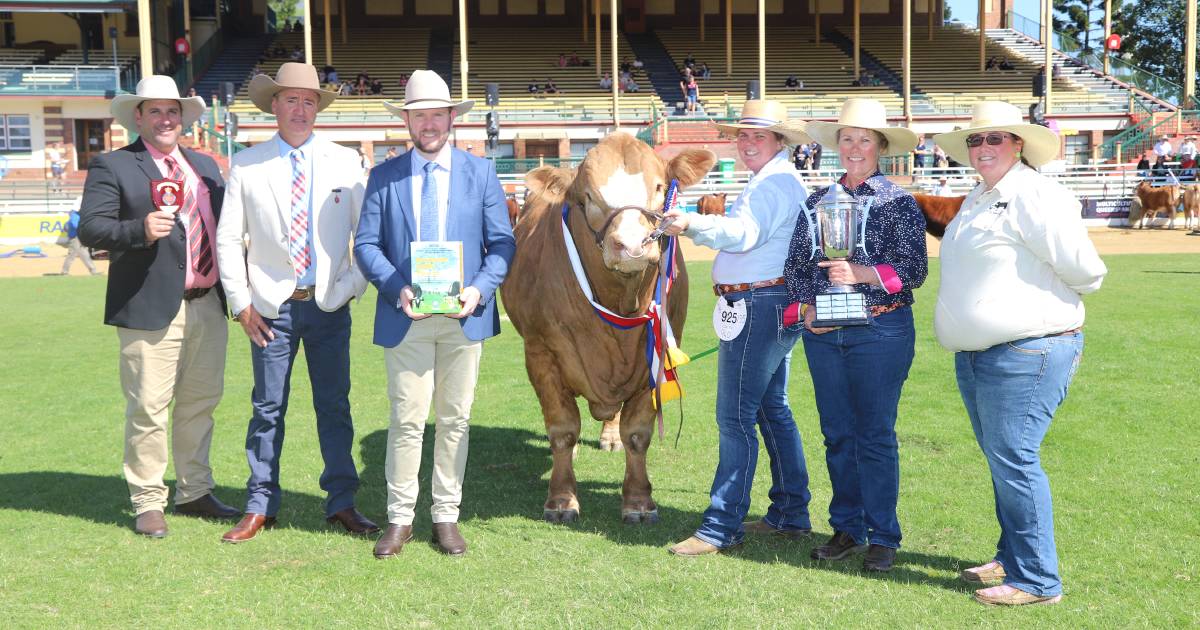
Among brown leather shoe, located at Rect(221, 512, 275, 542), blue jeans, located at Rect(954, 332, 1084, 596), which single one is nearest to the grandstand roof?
brown leather shoe, located at Rect(221, 512, 275, 542)

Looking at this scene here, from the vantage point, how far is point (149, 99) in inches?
211

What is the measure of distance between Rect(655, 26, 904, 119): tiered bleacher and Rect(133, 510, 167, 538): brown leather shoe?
35428 mm

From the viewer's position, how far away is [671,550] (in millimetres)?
5027

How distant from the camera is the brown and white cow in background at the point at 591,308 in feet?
16.6

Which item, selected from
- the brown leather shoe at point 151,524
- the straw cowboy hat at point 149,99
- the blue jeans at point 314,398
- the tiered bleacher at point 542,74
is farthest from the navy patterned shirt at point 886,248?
the tiered bleacher at point 542,74

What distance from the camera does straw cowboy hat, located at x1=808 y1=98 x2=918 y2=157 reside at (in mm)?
4590

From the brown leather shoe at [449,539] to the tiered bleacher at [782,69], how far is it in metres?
35.4

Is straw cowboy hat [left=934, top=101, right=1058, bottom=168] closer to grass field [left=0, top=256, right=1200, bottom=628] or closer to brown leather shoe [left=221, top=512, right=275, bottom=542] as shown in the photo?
grass field [left=0, top=256, right=1200, bottom=628]

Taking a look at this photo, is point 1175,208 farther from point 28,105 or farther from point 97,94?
point 28,105

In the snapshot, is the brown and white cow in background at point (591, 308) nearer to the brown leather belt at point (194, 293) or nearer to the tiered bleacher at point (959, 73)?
the brown leather belt at point (194, 293)

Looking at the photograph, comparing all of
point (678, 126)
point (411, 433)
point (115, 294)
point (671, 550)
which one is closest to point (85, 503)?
point (115, 294)

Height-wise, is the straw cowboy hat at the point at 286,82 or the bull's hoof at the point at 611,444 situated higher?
the straw cowboy hat at the point at 286,82

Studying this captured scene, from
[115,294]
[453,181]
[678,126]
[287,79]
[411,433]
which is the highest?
[678,126]

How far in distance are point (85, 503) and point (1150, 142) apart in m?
40.4
